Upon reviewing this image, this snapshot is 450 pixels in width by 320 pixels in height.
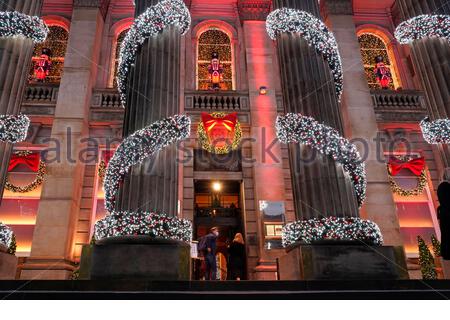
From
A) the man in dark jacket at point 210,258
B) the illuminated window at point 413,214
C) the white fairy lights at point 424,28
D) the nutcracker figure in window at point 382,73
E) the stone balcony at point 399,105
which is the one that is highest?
the nutcracker figure in window at point 382,73

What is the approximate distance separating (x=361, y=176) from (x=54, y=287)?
527cm

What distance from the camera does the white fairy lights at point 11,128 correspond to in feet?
23.3

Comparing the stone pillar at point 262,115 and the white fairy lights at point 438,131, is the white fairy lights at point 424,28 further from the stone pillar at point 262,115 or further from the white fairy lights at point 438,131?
the stone pillar at point 262,115

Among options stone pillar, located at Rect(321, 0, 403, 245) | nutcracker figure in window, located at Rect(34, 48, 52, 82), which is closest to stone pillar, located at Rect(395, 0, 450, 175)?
stone pillar, located at Rect(321, 0, 403, 245)

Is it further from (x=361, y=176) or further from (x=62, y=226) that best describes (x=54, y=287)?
(x=62, y=226)

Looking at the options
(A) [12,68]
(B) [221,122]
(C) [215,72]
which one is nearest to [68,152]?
(A) [12,68]

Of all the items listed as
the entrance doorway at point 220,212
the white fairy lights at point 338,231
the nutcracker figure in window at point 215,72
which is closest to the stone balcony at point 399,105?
the nutcracker figure in window at point 215,72

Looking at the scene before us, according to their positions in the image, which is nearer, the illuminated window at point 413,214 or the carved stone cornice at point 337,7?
the illuminated window at point 413,214

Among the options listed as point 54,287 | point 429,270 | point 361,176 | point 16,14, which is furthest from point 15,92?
point 429,270

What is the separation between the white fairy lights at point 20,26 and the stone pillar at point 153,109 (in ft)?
7.65

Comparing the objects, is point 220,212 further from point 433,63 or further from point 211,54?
point 433,63

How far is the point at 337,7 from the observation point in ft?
51.1

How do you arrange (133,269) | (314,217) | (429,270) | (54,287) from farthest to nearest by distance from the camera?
(429,270), (314,217), (133,269), (54,287)

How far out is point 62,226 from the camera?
1160 cm
